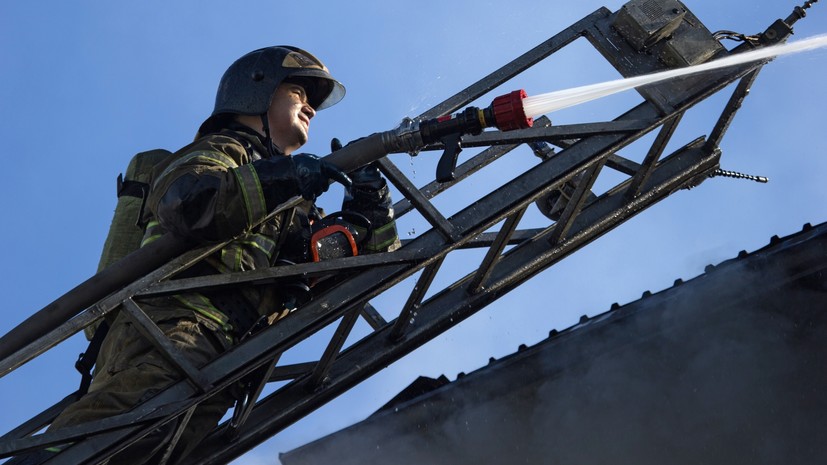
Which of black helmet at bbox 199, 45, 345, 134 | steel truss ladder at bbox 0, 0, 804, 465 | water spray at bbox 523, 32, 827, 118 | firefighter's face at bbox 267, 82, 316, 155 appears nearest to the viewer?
steel truss ladder at bbox 0, 0, 804, 465

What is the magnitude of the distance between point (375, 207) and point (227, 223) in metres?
0.95

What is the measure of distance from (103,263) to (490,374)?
210 centimetres

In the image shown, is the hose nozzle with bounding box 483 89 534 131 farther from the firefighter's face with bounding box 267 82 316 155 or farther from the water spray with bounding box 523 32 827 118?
the firefighter's face with bounding box 267 82 316 155

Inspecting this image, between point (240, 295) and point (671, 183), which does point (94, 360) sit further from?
point (671, 183)

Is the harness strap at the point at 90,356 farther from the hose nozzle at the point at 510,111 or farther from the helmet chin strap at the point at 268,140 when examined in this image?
the hose nozzle at the point at 510,111

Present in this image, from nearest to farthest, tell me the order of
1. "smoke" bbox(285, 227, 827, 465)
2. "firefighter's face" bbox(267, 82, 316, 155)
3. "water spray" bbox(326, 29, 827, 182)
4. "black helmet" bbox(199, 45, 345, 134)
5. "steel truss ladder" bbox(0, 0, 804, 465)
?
"steel truss ladder" bbox(0, 0, 804, 465)
"water spray" bbox(326, 29, 827, 182)
"smoke" bbox(285, 227, 827, 465)
"black helmet" bbox(199, 45, 345, 134)
"firefighter's face" bbox(267, 82, 316, 155)

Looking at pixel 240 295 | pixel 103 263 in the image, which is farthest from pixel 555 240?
pixel 103 263

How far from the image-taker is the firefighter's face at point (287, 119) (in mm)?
5836

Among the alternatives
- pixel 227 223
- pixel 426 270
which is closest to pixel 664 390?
pixel 426 270

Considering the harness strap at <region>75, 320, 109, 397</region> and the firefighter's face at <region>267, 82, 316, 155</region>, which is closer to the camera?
the harness strap at <region>75, 320, 109, 397</region>

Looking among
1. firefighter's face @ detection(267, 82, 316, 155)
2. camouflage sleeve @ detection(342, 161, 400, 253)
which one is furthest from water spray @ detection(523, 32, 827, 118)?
firefighter's face @ detection(267, 82, 316, 155)

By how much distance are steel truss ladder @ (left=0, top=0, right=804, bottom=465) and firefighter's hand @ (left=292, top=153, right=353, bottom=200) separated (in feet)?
1.11

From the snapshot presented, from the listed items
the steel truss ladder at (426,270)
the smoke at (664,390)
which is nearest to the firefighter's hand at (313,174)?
the steel truss ladder at (426,270)

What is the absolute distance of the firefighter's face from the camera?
584 centimetres
